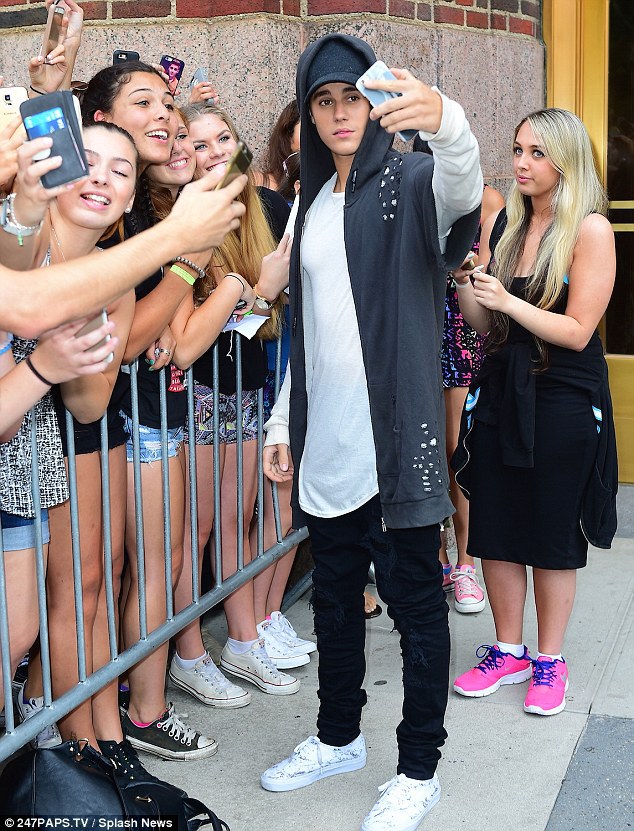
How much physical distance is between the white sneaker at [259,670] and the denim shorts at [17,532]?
51.9 inches

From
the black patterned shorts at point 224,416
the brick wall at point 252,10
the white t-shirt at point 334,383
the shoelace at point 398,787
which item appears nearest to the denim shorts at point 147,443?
the black patterned shorts at point 224,416

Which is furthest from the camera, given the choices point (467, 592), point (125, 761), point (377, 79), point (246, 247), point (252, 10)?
point (252, 10)

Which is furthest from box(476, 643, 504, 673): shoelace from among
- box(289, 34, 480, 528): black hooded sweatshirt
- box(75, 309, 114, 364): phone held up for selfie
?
box(75, 309, 114, 364): phone held up for selfie

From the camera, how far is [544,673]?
3492 mm

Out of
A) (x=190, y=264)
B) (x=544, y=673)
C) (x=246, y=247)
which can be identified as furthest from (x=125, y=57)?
(x=544, y=673)

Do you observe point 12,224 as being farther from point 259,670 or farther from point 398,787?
point 259,670

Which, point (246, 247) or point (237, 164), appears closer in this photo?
point (237, 164)

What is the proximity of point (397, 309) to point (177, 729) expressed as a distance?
1512 millimetres

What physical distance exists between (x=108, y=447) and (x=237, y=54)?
2367 millimetres

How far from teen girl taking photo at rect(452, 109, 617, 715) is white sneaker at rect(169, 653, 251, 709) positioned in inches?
A: 29.7

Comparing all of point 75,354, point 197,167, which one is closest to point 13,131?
point 75,354

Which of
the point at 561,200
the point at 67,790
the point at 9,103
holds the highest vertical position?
the point at 9,103

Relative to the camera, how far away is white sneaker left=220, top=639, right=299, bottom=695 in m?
3.65

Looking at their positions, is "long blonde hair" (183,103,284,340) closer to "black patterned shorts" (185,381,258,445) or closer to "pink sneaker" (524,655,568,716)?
"black patterned shorts" (185,381,258,445)
